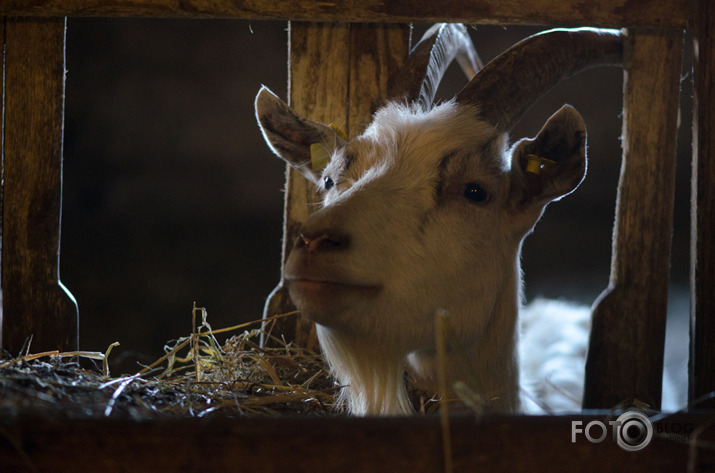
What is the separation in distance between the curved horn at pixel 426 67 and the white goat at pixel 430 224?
16 mm

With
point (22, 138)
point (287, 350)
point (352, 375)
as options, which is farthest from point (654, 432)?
point (22, 138)

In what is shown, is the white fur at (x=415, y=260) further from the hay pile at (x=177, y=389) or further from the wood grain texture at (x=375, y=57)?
the wood grain texture at (x=375, y=57)

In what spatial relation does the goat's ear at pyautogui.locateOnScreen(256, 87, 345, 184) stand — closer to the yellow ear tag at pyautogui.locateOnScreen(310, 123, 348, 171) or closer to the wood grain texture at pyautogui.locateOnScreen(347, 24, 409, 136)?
the yellow ear tag at pyautogui.locateOnScreen(310, 123, 348, 171)

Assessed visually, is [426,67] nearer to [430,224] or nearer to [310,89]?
[310,89]

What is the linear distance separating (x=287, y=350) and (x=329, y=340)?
829mm

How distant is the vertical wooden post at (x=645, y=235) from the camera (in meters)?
3.12

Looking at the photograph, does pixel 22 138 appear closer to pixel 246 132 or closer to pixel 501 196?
pixel 501 196

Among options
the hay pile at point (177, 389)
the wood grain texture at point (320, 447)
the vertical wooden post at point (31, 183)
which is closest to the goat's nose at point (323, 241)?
the hay pile at point (177, 389)

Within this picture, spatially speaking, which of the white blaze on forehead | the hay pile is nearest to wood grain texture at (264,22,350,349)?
the hay pile

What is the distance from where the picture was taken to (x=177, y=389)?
2168 mm

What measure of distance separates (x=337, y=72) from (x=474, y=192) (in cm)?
117

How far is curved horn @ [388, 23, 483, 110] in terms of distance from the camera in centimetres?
297

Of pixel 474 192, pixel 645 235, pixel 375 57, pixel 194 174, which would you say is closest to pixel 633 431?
pixel 474 192

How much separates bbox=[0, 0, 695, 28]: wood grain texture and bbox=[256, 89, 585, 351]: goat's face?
0.43 m
